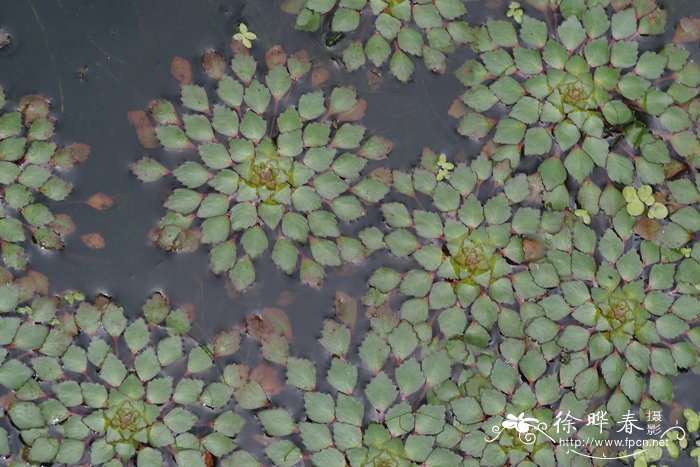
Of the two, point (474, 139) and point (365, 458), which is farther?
point (474, 139)

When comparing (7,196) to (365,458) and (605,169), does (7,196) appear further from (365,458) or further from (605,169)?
(605,169)

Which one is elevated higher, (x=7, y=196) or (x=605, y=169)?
(x=605, y=169)

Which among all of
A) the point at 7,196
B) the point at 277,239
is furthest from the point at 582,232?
the point at 7,196

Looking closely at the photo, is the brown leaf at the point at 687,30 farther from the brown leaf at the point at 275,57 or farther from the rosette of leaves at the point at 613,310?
the brown leaf at the point at 275,57

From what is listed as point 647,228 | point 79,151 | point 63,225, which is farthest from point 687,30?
point 63,225

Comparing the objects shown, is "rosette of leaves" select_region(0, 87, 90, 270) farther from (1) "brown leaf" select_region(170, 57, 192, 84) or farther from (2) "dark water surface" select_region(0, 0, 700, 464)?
(1) "brown leaf" select_region(170, 57, 192, 84)

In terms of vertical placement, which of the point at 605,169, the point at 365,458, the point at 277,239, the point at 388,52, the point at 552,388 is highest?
the point at 388,52

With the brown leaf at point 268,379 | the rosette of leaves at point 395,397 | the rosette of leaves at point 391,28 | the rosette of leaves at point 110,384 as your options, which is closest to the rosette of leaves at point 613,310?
the rosette of leaves at point 395,397
